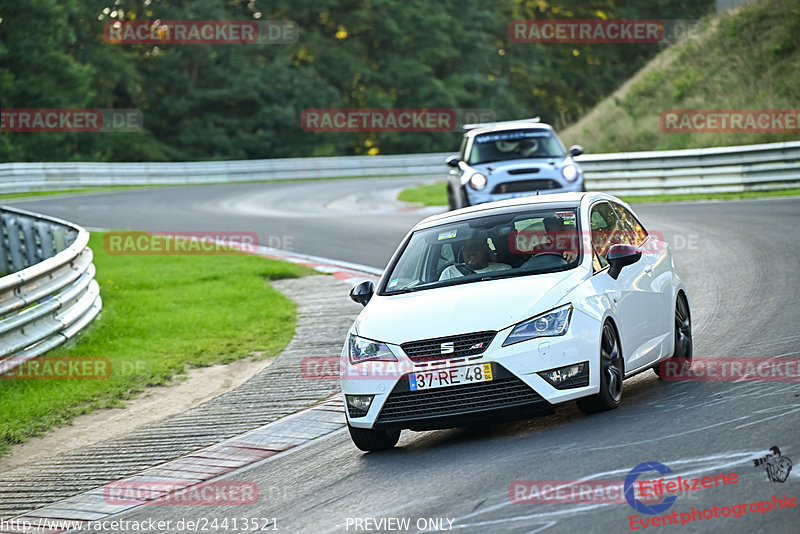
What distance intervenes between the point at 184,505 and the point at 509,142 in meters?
13.8

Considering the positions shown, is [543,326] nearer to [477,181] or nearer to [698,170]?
[477,181]

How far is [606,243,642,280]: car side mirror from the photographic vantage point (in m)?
8.06

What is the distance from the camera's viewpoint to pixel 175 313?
14.5 meters

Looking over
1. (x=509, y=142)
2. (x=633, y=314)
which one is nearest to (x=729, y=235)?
(x=509, y=142)

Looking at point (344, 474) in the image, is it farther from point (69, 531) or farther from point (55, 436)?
point (55, 436)

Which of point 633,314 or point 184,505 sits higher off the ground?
point 633,314

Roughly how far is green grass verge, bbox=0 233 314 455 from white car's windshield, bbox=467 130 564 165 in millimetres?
4241

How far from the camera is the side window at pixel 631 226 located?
30.0ft

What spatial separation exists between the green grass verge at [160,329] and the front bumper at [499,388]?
3659mm
